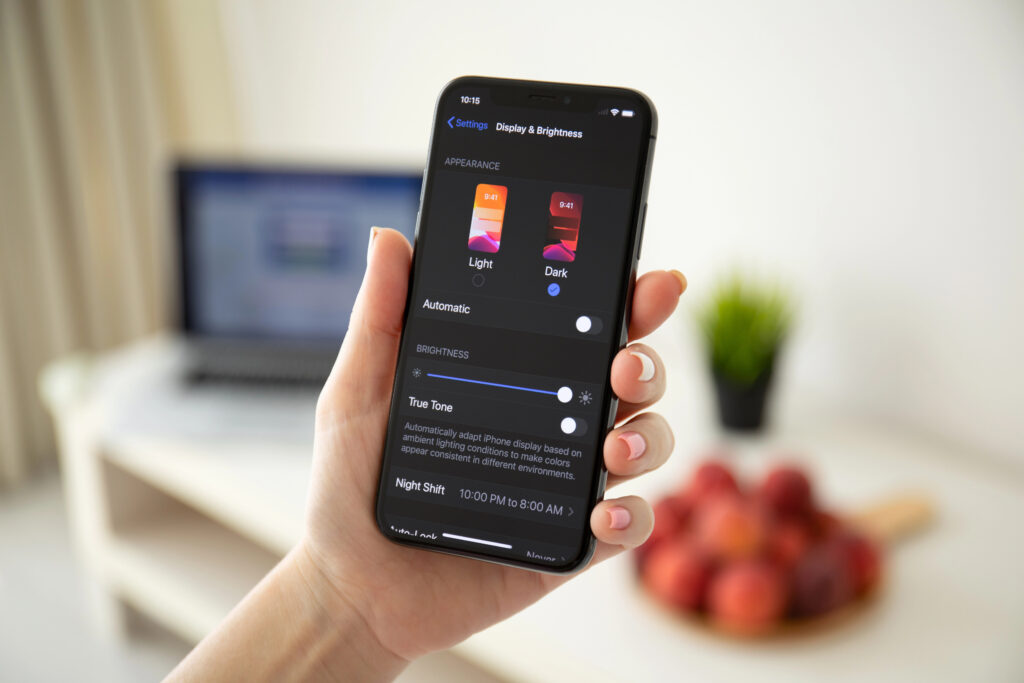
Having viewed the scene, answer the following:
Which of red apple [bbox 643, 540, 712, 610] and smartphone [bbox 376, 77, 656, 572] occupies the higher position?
smartphone [bbox 376, 77, 656, 572]

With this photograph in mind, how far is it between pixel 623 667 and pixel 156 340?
1.18 meters

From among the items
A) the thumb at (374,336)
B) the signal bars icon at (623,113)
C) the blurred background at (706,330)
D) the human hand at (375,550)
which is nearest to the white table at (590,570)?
the blurred background at (706,330)

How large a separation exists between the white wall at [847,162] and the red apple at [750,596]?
0.58 m

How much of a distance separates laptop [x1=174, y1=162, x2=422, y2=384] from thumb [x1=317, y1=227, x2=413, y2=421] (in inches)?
31.2

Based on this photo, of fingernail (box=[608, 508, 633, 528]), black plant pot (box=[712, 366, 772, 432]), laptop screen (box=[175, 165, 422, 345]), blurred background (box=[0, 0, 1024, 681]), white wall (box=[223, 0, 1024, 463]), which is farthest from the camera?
laptop screen (box=[175, 165, 422, 345])

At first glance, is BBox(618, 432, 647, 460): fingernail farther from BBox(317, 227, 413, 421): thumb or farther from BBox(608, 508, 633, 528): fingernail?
BBox(317, 227, 413, 421): thumb

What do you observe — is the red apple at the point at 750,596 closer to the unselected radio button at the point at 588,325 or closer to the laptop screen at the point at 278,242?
the unselected radio button at the point at 588,325

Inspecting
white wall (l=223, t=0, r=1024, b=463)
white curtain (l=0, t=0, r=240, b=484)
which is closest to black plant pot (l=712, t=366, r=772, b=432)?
white wall (l=223, t=0, r=1024, b=463)

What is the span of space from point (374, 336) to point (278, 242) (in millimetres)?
896

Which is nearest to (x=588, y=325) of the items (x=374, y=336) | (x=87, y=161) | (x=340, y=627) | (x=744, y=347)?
(x=374, y=336)

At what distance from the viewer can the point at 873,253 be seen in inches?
49.3

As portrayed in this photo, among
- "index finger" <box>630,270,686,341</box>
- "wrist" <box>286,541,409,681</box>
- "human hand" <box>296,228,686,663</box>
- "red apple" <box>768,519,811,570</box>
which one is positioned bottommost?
"red apple" <box>768,519,811,570</box>

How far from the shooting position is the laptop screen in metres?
1.42

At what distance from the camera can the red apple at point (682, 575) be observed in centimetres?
84
